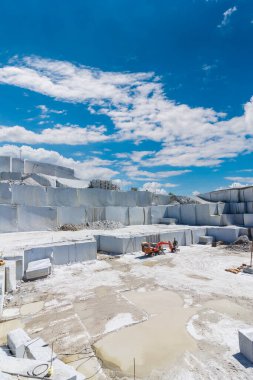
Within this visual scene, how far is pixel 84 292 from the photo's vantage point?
9.16 metres

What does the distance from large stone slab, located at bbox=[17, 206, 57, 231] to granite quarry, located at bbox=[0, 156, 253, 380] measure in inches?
3.0

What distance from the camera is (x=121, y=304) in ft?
26.4

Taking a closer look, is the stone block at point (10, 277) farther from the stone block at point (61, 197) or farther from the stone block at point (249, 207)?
the stone block at point (249, 207)

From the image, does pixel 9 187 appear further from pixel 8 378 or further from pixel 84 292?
pixel 8 378

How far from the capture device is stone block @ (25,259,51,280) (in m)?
10.5

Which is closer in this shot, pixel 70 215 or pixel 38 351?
pixel 38 351

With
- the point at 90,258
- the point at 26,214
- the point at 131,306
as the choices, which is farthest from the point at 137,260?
the point at 26,214

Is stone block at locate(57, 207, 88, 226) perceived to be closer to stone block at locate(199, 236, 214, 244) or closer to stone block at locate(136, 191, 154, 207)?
stone block at locate(136, 191, 154, 207)

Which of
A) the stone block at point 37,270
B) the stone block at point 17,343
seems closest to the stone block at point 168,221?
the stone block at point 37,270

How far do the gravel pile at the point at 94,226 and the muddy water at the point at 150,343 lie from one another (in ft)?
44.9

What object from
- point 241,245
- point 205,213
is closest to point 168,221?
point 205,213

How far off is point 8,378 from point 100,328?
130 inches

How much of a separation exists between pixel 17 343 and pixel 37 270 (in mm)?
5627

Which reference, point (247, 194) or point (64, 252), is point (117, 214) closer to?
point (64, 252)
